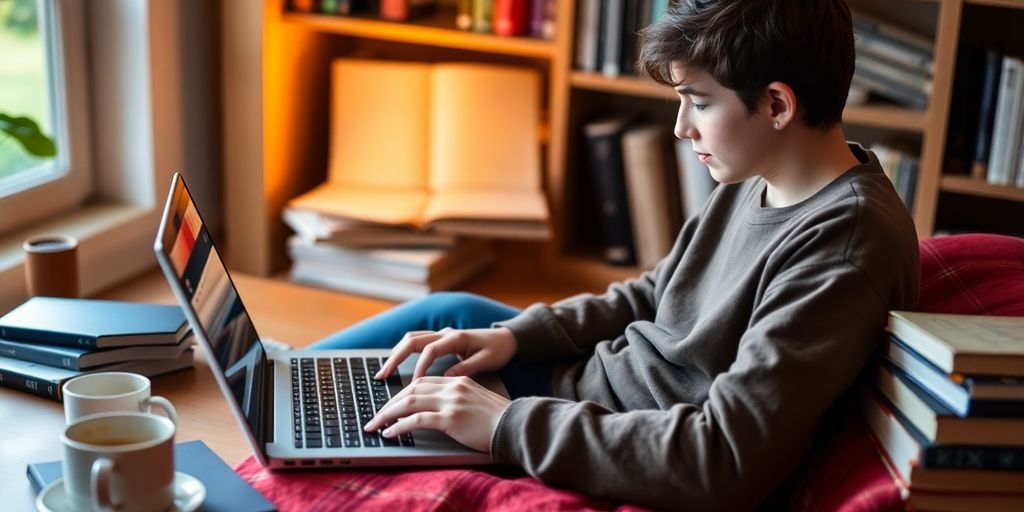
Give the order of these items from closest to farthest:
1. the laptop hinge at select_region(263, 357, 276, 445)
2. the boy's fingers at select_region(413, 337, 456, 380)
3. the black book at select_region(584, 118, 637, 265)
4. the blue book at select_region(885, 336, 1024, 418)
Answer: the blue book at select_region(885, 336, 1024, 418) → the laptop hinge at select_region(263, 357, 276, 445) → the boy's fingers at select_region(413, 337, 456, 380) → the black book at select_region(584, 118, 637, 265)

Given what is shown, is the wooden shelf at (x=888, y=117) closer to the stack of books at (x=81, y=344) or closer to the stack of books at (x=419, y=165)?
the stack of books at (x=419, y=165)

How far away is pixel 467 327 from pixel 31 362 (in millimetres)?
521

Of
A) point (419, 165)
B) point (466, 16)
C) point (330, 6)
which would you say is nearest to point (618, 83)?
point (466, 16)

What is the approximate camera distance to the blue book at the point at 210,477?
1.12 metres

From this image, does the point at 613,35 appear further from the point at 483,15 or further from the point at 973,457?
the point at 973,457

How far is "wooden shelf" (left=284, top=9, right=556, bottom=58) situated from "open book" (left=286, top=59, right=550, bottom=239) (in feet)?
0.33

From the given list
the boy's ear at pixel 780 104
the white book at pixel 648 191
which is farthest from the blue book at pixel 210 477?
the white book at pixel 648 191

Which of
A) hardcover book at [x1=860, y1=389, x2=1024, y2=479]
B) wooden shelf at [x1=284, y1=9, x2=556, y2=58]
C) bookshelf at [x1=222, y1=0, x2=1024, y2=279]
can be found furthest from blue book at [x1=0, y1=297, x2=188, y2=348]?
hardcover book at [x1=860, y1=389, x2=1024, y2=479]

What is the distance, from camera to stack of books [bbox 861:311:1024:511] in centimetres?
102

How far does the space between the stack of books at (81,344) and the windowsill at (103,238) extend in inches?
15.0

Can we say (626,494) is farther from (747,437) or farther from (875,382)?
(875,382)

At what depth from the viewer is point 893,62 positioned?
2008 millimetres

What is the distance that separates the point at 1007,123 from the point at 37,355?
1.44m

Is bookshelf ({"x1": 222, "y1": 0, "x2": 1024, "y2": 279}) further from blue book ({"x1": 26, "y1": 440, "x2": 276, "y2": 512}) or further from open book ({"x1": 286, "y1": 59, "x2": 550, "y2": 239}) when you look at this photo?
blue book ({"x1": 26, "y1": 440, "x2": 276, "y2": 512})
